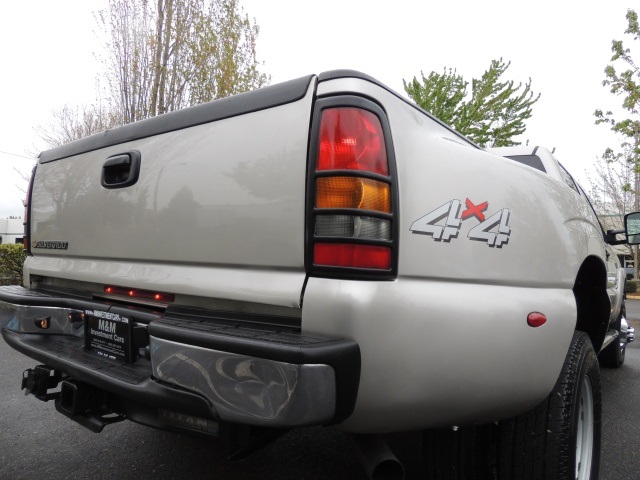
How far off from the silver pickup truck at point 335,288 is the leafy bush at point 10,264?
9.17 m

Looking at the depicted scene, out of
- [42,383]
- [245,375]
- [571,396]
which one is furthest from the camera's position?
[42,383]

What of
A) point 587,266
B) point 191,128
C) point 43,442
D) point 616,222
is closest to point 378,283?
point 191,128

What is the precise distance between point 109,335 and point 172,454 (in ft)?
3.51

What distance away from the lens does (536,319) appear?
158 centimetres

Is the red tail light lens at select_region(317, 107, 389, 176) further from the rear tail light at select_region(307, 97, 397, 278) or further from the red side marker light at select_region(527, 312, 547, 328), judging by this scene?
the red side marker light at select_region(527, 312, 547, 328)

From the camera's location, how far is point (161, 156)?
1.81 m

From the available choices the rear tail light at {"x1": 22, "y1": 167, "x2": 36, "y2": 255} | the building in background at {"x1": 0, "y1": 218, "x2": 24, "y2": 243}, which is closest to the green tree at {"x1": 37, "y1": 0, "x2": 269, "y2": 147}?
the rear tail light at {"x1": 22, "y1": 167, "x2": 36, "y2": 255}

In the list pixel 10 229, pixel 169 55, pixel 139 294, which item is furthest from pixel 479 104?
pixel 10 229

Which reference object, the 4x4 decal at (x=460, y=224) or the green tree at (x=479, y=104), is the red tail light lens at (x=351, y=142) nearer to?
the 4x4 decal at (x=460, y=224)

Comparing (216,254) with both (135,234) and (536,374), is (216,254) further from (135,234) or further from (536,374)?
(536,374)

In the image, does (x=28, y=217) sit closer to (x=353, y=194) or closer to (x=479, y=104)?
(x=353, y=194)

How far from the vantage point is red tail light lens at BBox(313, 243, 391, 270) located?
132cm

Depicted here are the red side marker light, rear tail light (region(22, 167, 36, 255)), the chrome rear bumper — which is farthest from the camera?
rear tail light (region(22, 167, 36, 255))

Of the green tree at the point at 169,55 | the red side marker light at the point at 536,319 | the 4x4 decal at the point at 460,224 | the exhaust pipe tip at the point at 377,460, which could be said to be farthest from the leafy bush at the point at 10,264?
the red side marker light at the point at 536,319
